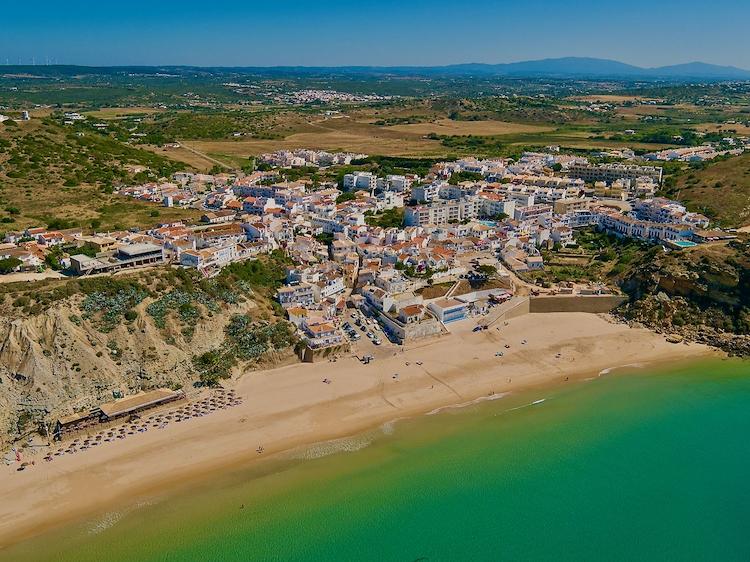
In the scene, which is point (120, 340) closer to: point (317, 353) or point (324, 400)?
point (317, 353)

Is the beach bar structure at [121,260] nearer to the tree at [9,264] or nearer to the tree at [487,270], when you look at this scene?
the tree at [9,264]

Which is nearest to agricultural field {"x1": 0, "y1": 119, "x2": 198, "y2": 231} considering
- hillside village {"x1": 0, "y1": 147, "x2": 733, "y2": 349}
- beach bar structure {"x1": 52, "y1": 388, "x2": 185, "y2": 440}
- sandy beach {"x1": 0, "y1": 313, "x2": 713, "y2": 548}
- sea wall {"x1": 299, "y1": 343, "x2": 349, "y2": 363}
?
hillside village {"x1": 0, "y1": 147, "x2": 733, "y2": 349}

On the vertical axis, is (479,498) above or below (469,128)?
below

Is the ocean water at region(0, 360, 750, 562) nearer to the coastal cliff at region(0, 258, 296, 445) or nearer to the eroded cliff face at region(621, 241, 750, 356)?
the coastal cliff at region(0, 258, 296, 445)

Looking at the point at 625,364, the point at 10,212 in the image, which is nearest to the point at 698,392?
the point at 625,364

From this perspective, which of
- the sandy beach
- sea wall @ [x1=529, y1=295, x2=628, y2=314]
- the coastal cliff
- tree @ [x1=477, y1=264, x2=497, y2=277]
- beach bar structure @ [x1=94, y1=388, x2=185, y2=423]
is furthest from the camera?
tree @ [x1=477, y1=264, x2=497, y2=277]

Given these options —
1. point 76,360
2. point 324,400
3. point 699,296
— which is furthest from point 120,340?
point 699,296
